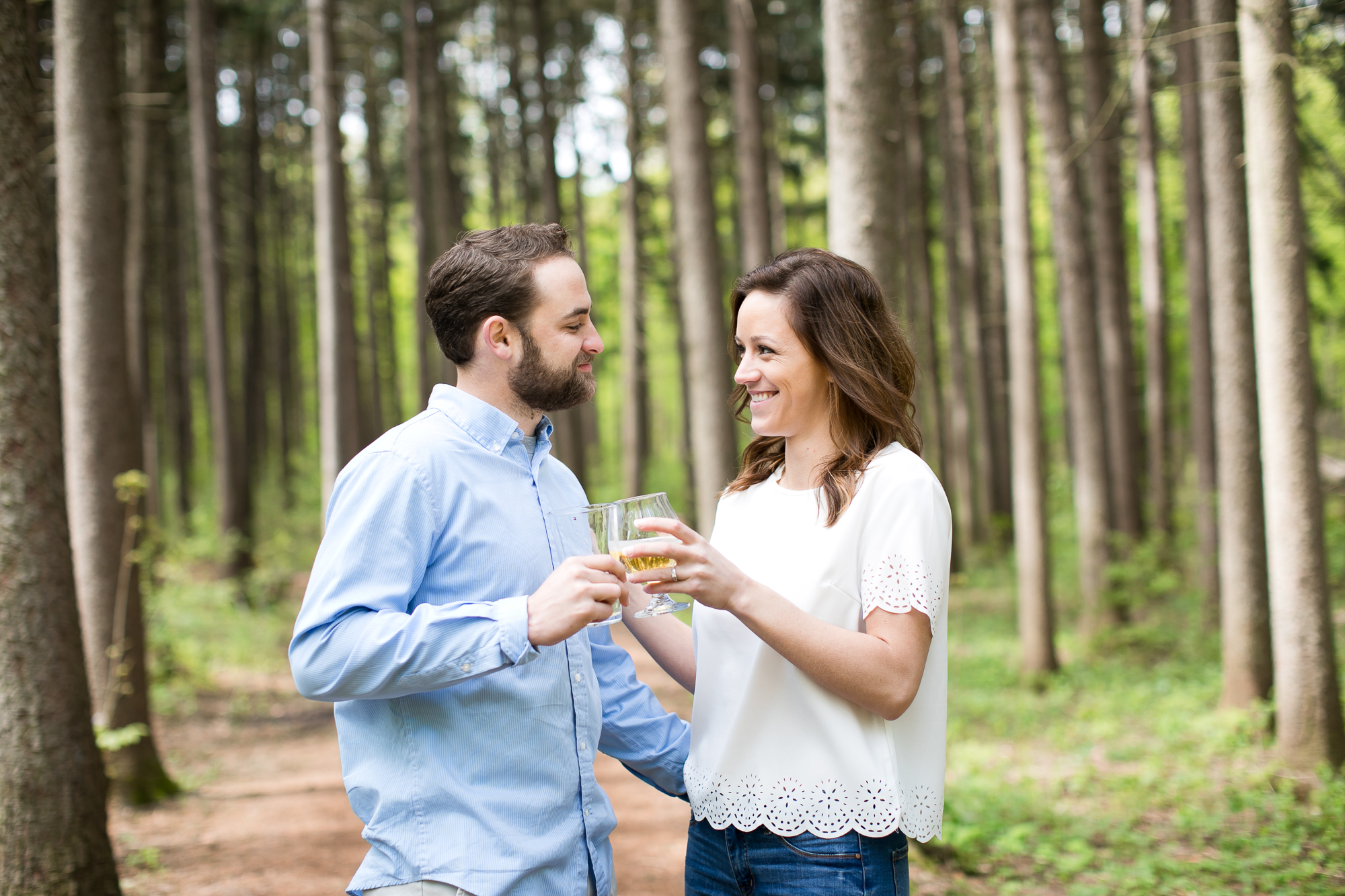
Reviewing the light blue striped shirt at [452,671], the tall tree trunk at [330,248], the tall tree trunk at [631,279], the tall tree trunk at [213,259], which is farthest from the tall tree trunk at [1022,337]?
the tall tree trunk at [213,259]

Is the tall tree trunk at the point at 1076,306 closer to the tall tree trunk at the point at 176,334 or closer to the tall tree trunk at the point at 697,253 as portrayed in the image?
the tall tree trunk at the point at 697,253

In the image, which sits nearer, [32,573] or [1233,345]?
[32,573]

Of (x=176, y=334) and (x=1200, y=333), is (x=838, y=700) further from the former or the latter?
(x=176, y=334)

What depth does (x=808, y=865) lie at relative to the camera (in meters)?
2.07

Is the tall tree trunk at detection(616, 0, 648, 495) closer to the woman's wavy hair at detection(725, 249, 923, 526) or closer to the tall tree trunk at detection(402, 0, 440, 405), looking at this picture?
the tall tree trunk at detection(402, 0, 440, 405)

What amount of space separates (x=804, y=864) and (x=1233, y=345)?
715 centimetres

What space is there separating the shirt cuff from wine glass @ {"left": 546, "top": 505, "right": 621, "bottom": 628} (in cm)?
14

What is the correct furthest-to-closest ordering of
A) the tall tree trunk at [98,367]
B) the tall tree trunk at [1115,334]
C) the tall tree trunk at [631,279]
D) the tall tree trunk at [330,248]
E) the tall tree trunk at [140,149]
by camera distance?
1. the tall tree trunk at [631,279]
2. the tall tree trunk at [1115,334]
3. the tall tree trunk at [140,149]
4. the tall tree trunk at [330,248]
5. the tall tree trunk at [98,367]

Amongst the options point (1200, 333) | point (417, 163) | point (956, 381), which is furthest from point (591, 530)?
point (417, 163)

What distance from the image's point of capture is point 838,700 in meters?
2.06

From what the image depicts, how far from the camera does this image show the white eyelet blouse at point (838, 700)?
79.7 inches

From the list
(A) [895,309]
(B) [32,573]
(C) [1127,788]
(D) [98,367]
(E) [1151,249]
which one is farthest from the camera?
(E) [1151,249]

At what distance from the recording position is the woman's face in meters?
2.28

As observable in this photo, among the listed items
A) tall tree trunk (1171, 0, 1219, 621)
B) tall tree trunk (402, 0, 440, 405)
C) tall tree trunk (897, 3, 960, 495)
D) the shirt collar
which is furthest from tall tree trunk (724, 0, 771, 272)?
the shirt collar
